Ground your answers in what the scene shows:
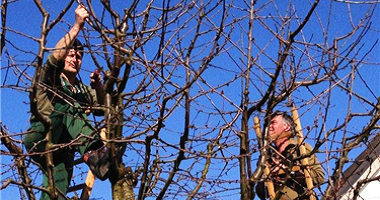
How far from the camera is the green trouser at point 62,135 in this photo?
596 cm

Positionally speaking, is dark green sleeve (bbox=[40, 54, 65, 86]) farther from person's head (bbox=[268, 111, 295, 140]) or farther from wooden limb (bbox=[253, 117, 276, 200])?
person's head (bbox=[268, 111, 295, 140])

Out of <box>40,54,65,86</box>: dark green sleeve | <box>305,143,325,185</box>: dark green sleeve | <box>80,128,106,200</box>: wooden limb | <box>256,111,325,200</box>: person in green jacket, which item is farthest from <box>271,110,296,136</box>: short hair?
<box>80,128,106,200</box>: wooden limb

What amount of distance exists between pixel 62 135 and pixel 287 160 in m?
1.95

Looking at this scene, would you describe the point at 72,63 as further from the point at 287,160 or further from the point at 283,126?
the point at 287,160

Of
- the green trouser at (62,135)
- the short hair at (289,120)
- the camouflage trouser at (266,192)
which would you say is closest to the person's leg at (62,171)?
the green trouser at (62,135)

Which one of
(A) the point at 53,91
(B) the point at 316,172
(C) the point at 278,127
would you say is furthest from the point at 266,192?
(A) the point at 53,91

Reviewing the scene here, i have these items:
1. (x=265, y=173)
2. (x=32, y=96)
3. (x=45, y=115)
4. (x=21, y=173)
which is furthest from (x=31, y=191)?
(x=265, y=173)

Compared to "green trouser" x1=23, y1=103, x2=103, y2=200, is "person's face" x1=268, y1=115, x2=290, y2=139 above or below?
below

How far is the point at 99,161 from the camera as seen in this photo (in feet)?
20.0

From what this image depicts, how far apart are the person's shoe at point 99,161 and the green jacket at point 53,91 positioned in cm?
33

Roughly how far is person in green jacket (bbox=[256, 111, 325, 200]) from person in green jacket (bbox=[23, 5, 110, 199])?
1.36 m

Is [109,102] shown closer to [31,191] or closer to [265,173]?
[31,191]

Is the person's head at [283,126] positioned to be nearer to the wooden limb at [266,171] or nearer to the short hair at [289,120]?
the short hair at [289,120]

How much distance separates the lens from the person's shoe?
6040mm
